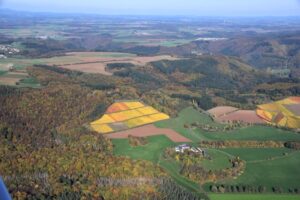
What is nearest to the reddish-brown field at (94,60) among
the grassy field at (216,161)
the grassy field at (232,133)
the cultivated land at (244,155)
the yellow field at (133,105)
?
the yellow field at (133,105)

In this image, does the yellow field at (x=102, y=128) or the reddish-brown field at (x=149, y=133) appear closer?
the reddish-brown field at (x=149, y=133)

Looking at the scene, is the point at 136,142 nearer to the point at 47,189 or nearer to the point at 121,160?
the point at 121,160

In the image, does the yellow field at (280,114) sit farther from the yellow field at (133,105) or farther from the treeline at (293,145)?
the yellow field at (133,105)

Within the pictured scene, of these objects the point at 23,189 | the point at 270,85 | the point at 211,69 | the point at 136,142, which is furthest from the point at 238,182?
the point at 211,69

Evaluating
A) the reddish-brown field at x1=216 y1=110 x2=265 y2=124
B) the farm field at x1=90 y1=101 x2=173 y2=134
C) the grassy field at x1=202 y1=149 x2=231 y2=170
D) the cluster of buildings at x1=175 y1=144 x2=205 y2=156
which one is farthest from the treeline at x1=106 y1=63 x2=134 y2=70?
the grassy field at x1=202 y1=149 x2=231 y2=170

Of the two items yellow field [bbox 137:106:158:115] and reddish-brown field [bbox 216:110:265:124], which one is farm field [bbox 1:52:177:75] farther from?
reddish-brown field [bbox 216:110:265:124]

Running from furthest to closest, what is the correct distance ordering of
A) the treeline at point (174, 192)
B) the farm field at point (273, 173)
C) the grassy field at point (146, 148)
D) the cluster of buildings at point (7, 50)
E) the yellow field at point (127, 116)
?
1. the cluster of buildings at point (7, 50)
2. the yellow field at point (127, 116)
3. the grassy field at point (146, 148)
4. the farm field at point (273, 173)
5. the treeline at point (174, 192)

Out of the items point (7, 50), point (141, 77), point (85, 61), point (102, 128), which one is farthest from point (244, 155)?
point (7, 50)
